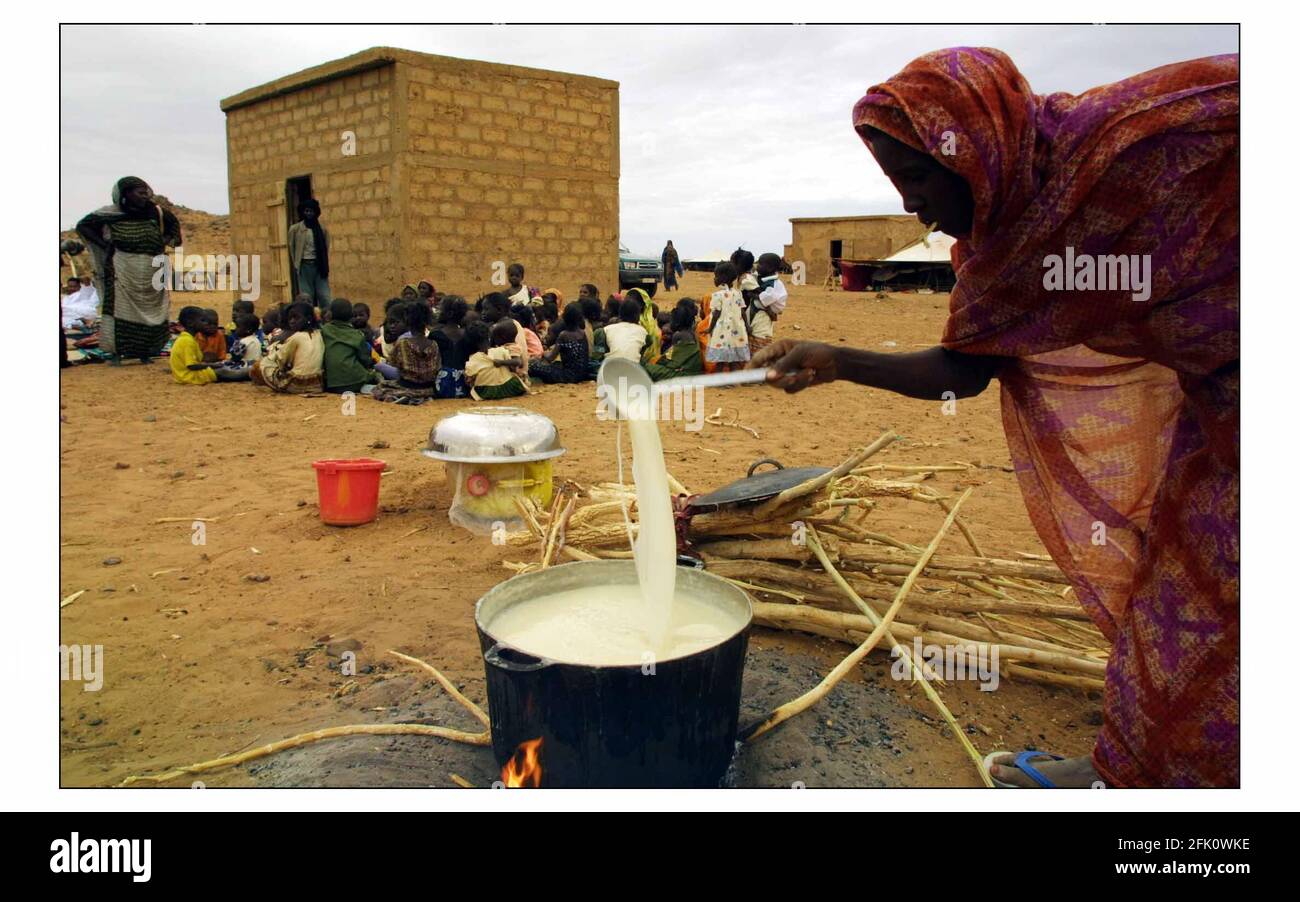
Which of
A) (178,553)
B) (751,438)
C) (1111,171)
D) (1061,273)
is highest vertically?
(1111,171)

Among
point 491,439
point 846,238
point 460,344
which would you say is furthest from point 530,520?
point 846,238

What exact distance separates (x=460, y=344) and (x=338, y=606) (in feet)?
15.5

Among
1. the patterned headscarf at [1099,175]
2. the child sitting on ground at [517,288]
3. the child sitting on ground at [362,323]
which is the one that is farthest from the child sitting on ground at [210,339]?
the patterned headscarf at [1099,175]

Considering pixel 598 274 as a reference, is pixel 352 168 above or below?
above

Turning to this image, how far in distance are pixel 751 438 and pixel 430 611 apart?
3.51 m

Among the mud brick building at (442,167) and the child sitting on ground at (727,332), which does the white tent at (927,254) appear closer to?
the mud brick building at (442,167)

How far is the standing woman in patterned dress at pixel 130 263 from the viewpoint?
28.8 ft

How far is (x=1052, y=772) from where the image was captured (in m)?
2.11

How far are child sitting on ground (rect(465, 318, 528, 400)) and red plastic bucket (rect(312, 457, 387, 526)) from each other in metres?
3.38

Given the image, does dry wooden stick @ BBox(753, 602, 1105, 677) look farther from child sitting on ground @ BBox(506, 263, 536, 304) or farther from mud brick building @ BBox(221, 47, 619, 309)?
mud brick building @ BBox(221, 47, 619, 309)

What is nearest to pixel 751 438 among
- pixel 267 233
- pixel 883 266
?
pixel 267 233

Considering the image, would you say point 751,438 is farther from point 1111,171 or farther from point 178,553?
Answer: point 1111,171

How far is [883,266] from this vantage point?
70.6ft

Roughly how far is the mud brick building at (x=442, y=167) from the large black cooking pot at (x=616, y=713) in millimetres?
9605
